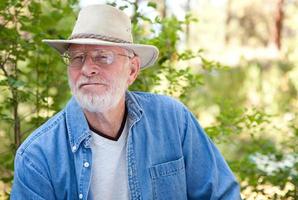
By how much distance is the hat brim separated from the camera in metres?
2.12

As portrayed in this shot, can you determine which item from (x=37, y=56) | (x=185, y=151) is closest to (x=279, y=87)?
(x=37, y=56)

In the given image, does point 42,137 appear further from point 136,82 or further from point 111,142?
point 136,82

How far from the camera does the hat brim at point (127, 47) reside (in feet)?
6.95

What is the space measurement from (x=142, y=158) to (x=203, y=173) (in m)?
0.30

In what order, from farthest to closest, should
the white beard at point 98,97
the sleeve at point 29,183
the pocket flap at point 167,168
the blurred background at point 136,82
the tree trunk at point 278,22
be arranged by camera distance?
the tree trunk at point 278,22 → the blurred background at point 136,82 → the pocket flap at point 167,168 → the white beard at point 98,97 → the sleeve at point 29,183

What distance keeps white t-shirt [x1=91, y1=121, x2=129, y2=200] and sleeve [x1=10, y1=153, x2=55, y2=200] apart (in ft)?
0.67

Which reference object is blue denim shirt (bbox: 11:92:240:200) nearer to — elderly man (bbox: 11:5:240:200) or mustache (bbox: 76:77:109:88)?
elderly man (bbox: 11:5:240:200)

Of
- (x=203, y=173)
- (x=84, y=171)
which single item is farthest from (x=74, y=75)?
(x=203, y=173)

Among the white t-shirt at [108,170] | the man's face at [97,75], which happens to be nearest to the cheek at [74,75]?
the man's face at [97,75]

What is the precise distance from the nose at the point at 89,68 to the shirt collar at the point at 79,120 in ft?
0.55

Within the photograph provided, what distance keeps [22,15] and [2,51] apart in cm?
24

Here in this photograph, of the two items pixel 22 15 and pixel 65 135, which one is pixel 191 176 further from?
pixel 22 15

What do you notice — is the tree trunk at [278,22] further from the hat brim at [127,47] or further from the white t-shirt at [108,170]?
the white t-shirt at [108,170]

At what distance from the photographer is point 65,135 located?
7.18 feet
